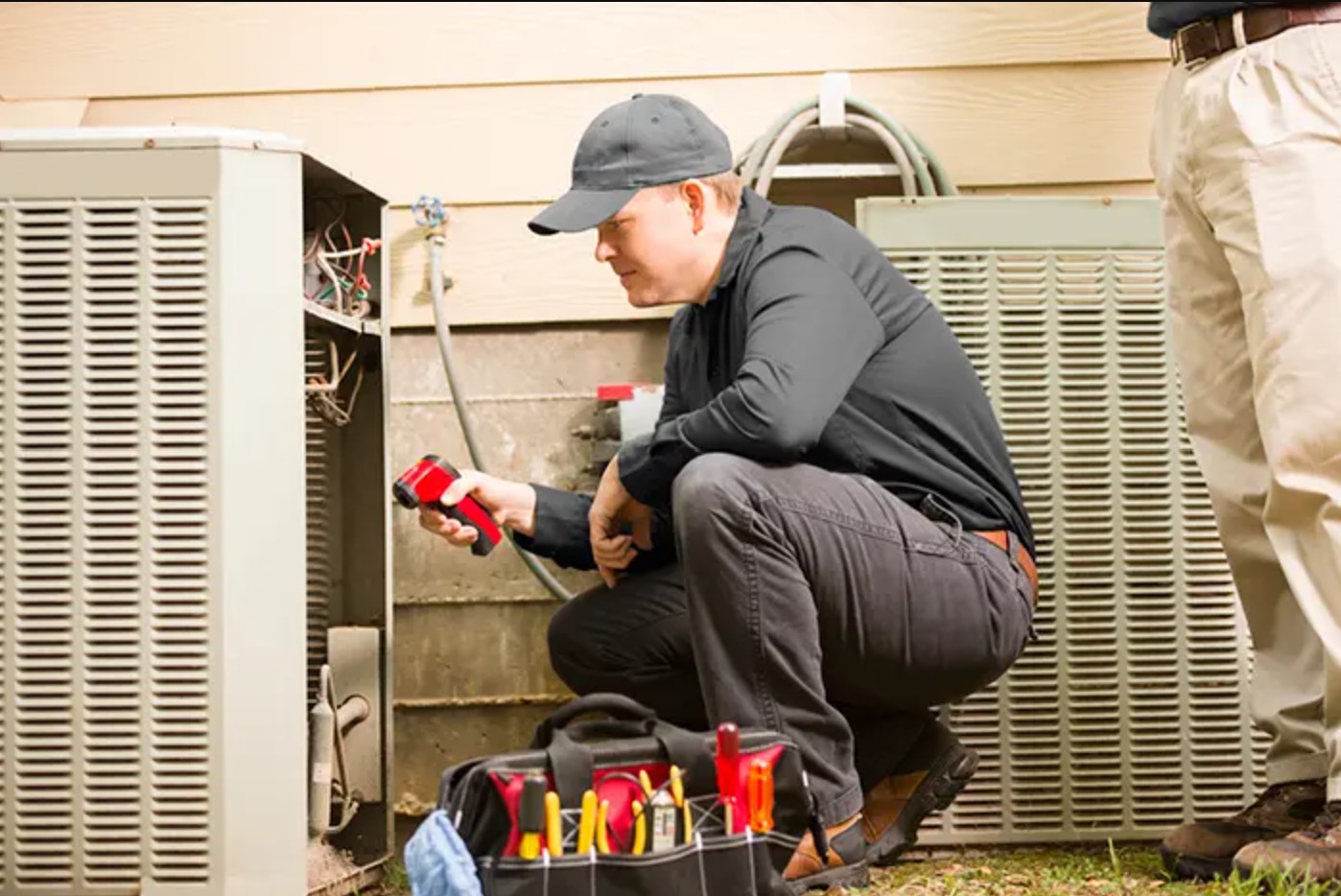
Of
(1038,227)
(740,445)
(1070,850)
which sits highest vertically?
(1038,227)

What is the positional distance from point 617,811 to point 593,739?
0.54 ft

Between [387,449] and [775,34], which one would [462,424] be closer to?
[387,449]

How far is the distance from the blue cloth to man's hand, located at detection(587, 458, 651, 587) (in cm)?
71

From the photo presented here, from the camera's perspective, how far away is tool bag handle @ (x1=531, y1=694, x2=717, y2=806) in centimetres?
165

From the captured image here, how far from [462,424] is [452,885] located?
1.29 m

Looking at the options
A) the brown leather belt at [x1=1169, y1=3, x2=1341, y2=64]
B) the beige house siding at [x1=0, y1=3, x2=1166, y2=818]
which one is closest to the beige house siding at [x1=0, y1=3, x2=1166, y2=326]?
the beige house siding at [x1=0, y1=3, x2=1166, y2=818]

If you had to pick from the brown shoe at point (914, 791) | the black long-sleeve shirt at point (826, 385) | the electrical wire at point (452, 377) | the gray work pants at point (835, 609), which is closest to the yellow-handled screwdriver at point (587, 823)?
the gray work pants at point (835, 609)

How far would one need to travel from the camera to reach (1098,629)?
8.16 feet

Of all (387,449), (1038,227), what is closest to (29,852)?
(387,449)

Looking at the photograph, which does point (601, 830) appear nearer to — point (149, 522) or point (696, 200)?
point (149, 522)

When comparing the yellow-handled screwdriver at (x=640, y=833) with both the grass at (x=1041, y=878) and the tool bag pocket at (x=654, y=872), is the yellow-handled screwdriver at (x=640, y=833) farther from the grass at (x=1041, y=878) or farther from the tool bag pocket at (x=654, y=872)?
the grass at (x=1041, y=878)

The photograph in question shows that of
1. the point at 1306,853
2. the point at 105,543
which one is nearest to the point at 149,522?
the point at 105,543

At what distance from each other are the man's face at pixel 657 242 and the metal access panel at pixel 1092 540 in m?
0.43

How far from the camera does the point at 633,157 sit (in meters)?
2.15
